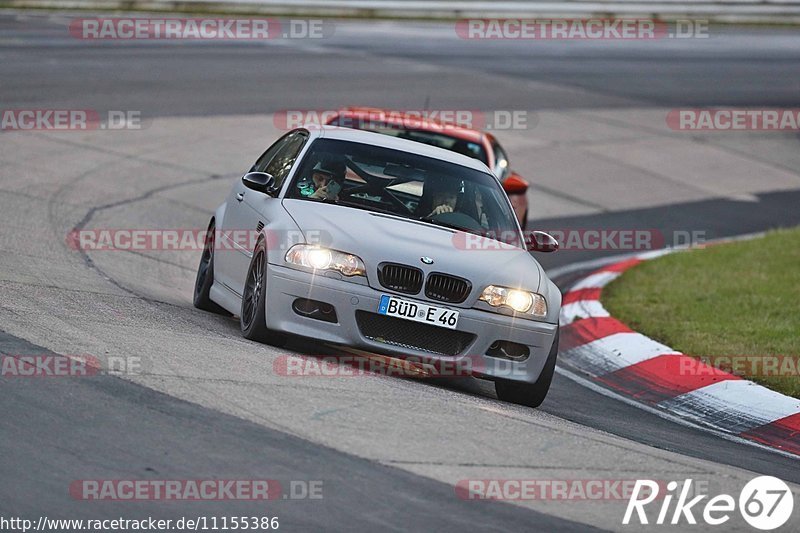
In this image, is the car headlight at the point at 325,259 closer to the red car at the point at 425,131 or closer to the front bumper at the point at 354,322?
the front bumper at the point at 354,322

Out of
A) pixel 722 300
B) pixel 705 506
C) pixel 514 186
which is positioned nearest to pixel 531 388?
pixel 705 506

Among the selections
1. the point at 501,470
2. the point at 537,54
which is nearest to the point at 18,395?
the point at 501,470

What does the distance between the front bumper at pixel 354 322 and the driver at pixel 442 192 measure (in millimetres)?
1234

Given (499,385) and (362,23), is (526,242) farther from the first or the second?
(362,23)

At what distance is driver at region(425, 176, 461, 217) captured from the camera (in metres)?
9.37

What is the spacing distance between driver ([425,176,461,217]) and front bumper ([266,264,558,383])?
4.05 ft

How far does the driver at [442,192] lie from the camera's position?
9.37m

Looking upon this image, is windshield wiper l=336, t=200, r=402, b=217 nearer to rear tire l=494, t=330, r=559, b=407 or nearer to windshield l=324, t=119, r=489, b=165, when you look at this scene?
rear tire l=494, t=330, r=559, b=407

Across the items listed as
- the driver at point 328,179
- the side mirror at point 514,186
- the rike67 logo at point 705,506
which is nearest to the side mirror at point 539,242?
the driver at point 328,179

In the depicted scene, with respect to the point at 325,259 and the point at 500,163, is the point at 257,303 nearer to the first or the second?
the point at 325,259

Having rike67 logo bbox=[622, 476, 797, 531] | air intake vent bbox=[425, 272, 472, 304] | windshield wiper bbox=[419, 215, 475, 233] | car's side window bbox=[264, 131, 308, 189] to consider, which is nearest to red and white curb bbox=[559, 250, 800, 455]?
windshield wiper bbox=[419, 215, 475, 233]

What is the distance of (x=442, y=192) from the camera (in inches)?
373

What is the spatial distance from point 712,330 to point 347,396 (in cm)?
550

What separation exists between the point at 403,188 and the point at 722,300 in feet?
15.9
